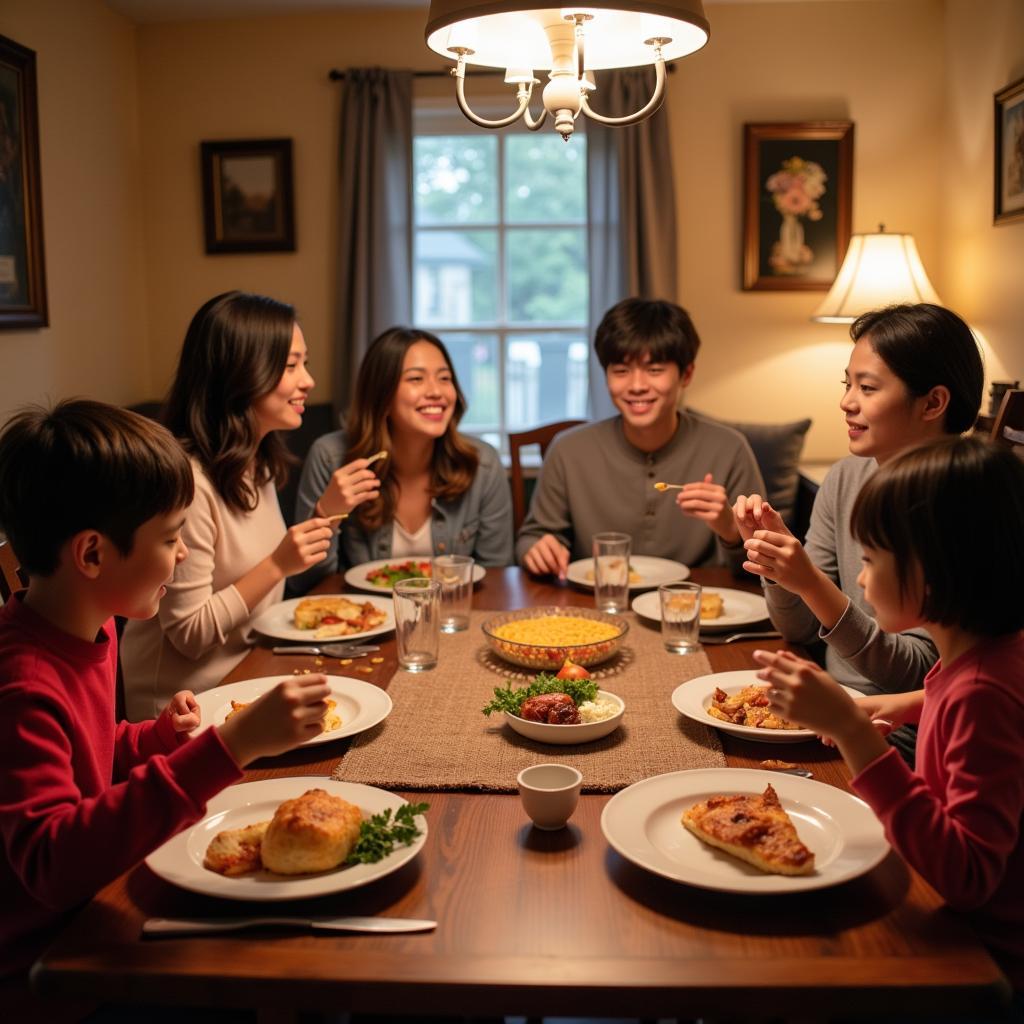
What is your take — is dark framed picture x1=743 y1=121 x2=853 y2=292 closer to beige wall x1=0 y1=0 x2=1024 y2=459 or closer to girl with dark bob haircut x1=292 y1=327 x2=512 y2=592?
beige wall x1=0 y1=0 x2=1024 y2=459

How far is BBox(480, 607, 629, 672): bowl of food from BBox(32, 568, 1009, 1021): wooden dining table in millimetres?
626

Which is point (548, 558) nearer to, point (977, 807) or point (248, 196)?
point (977, 807)

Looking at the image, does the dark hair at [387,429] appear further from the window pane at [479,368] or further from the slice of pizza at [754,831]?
the window pane at [479,368]

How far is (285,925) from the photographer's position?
106 centimetres

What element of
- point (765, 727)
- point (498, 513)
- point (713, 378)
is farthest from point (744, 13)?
point (765, 727)

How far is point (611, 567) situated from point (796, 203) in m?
3.25

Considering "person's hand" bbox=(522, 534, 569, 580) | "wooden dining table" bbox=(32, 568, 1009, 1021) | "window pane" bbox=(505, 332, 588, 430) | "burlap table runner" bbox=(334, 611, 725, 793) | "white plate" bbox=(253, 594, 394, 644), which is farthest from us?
"window pane" bbox=(505, 332, 588, 430)

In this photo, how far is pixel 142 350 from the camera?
16.8ft

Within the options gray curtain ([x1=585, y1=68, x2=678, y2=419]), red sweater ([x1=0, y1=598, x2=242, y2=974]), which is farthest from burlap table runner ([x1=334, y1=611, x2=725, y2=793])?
gray curtain ([x1=585, y1=68, x2=678, y2=419])

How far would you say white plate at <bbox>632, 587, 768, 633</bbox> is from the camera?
2109 millimetres

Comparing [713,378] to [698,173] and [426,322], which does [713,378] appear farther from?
[426,322]

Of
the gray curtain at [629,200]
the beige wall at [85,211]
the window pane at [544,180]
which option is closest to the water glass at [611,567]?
the beige wall at [85,211]

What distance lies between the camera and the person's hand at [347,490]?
2352 mm

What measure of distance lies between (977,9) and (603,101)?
1.59 m
